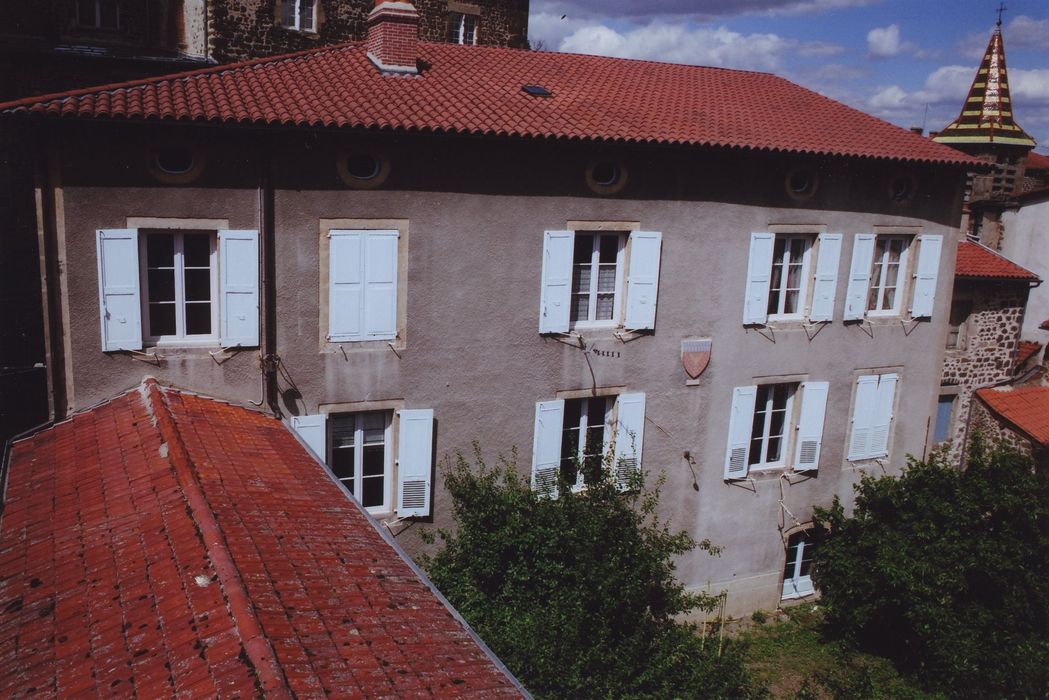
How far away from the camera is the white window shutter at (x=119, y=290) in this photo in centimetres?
941

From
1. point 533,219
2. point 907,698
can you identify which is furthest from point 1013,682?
point 533,219

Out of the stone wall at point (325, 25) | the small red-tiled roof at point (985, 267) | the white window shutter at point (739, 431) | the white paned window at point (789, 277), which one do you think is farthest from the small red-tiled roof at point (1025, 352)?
the stone wall at point (325, 25)

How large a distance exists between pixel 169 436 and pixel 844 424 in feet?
36.7

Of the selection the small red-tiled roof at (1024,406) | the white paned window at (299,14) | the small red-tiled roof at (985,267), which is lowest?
the small red-tiled roof at (1024,406)

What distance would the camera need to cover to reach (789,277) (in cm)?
1367

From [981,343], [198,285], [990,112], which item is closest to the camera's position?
[198,285]

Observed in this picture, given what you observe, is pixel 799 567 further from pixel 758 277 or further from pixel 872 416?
pixel 758 277

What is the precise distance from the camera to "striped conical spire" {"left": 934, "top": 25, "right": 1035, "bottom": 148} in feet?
81.1

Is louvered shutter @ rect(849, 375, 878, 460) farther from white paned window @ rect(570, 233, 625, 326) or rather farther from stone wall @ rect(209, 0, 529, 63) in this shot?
stone wall @ rect(209, 0, 529, 63)

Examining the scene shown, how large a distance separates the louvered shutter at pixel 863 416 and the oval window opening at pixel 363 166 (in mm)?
9129

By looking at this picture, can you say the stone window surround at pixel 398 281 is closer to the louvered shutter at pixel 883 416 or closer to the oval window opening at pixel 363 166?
the oval window opening at pixel 363 166

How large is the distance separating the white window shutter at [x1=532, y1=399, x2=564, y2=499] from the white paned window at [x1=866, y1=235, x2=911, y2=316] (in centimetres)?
611

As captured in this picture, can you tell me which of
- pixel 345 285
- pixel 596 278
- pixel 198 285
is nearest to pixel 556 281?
pixel 596 278

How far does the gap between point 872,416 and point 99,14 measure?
17966mm
